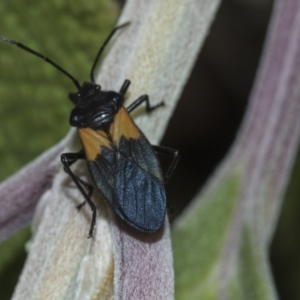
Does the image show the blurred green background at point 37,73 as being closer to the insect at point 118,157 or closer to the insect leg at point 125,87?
the insect at point 118,157

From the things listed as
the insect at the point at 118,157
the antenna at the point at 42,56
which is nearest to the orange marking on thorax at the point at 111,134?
the insect at the point at 118,157

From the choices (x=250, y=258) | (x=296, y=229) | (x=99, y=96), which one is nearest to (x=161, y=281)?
(x=250, y=258)

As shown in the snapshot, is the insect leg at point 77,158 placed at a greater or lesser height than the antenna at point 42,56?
lesser

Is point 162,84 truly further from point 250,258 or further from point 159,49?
point 250,258

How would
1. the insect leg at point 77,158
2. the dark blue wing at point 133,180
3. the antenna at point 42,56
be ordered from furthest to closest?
the antenna at point 42,56 → the insect leg at point 77,158 → the dark blue wing at point 133,180

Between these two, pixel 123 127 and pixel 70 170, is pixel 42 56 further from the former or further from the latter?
pixel 70 170

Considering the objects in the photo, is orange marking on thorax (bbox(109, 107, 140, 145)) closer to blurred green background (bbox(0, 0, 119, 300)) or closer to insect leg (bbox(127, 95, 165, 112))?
insect leg (bbox(127, 95, 165, 112))
